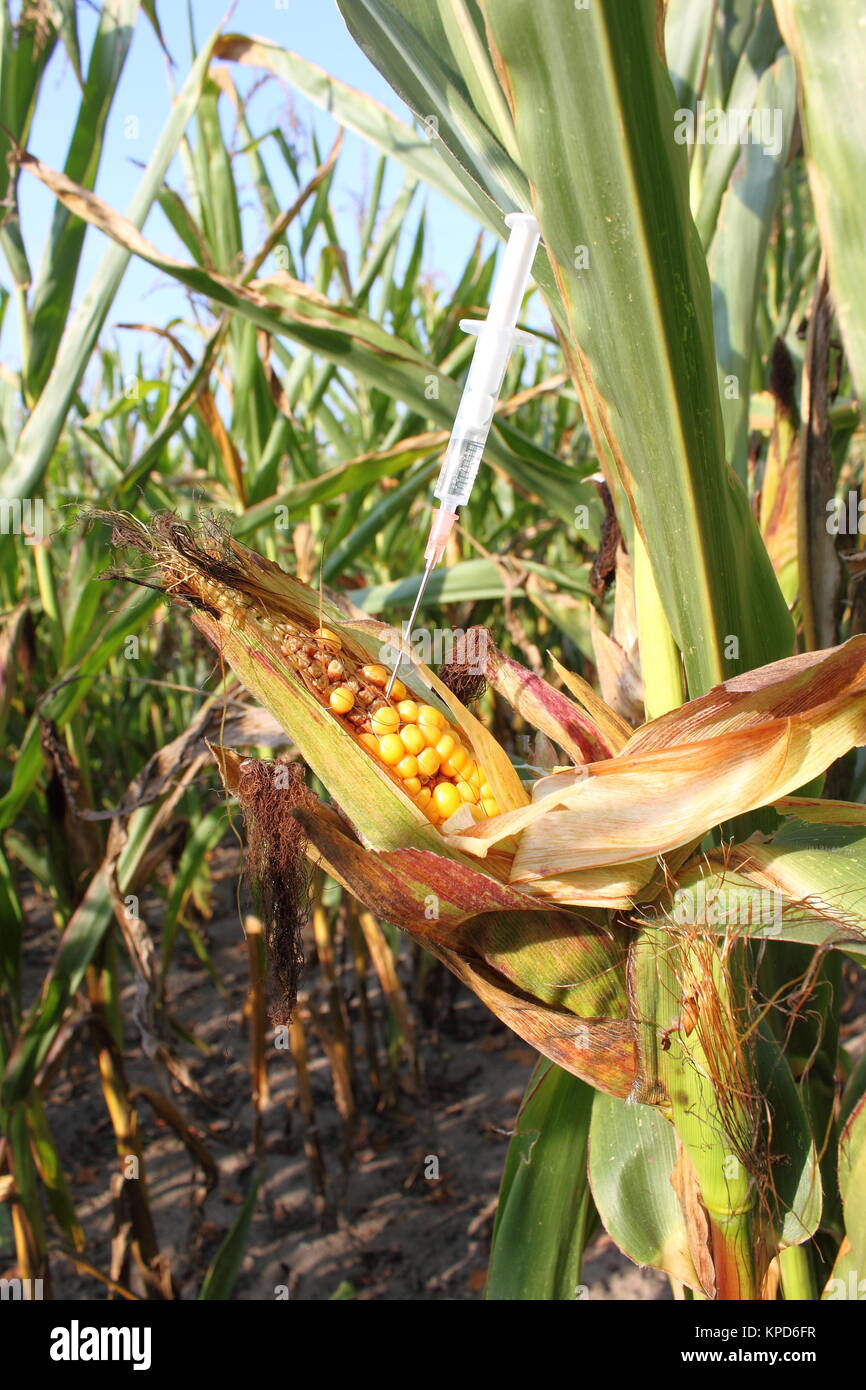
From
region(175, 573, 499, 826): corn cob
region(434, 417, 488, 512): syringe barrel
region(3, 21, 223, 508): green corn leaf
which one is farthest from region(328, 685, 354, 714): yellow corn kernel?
region(3, 21, 223, 508): green corn leaf

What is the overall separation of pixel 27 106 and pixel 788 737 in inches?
43.7

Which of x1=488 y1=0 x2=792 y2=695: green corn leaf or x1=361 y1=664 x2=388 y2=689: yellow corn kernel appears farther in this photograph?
x1=361 y1=664 x2=388 y2=689: yellow corn kernel

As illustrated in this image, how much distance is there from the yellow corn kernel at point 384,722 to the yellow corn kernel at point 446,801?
33mm

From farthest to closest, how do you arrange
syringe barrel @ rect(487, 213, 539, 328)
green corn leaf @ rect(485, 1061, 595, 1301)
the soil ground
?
the soil ground < green corn leaf @ rect(485, 1061, 595, 1301) < syringe barrel @ rect(487, 213, 539, 328)

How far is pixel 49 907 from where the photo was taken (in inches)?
134

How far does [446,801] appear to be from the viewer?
489 mm

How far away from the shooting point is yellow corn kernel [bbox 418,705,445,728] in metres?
0.52

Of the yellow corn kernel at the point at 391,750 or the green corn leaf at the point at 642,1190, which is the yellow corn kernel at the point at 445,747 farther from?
the green corn leaf at the point at 642,1190

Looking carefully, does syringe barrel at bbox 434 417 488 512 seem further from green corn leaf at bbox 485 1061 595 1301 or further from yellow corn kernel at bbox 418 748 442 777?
green corn leaf at bbox 485 1061 595 1301

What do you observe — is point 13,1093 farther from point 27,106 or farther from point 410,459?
point 27,106

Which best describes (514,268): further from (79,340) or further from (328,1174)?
(328,1174)

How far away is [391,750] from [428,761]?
0.02 metres

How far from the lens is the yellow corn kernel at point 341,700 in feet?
1.61

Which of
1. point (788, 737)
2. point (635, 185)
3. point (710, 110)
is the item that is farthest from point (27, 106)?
point (788, 737)
